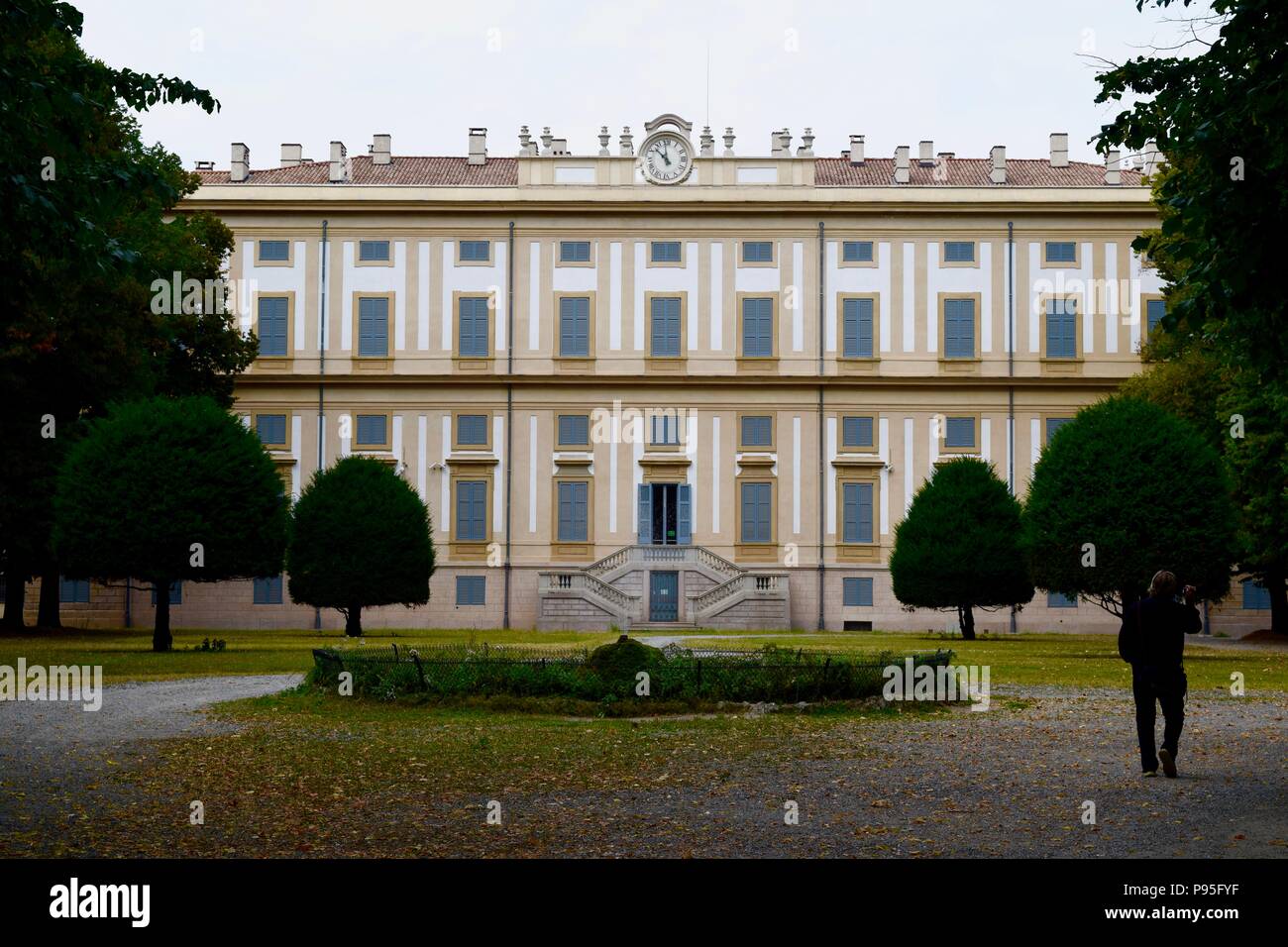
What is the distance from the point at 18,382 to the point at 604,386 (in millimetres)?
20669

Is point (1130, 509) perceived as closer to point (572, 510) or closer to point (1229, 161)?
point (1229, 161)

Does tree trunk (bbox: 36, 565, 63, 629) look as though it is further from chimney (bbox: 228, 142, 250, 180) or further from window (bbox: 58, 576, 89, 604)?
chimney (bbox: 228, 142, 250, 180)

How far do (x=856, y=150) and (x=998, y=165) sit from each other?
5102 mm

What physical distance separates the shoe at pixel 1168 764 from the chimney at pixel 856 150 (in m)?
44.2

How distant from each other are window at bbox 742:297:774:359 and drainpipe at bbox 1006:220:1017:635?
786cm

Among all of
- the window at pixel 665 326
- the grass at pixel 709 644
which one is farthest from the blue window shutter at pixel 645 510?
the grass at pixel 709 644

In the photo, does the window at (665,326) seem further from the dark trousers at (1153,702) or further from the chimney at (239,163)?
the dark trousers at (1153,702)

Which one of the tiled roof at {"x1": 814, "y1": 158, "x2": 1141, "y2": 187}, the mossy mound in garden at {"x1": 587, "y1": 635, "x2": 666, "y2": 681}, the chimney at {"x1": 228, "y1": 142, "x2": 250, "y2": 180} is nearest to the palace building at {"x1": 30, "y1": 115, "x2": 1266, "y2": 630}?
the tiled roof at {"x1": 814, "y1": 158, "x2": 1141, "y2": 187}

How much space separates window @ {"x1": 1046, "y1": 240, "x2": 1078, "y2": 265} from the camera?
50.6m

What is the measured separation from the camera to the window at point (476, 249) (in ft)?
167

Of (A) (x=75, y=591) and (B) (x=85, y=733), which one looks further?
(A) (x=75, y=591)

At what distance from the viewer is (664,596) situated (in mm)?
47000

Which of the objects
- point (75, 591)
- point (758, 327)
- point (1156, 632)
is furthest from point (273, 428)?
point (1156, 632)

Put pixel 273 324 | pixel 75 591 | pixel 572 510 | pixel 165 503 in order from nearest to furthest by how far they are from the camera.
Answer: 1. pixel 165 503
2. pixel 75 591
3. pixel 572 510
4. pixel 273 324
